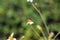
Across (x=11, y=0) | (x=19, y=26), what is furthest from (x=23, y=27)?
(x=11, y=0)

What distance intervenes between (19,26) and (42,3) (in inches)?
13.5

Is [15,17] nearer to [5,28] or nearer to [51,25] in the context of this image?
[5,28]

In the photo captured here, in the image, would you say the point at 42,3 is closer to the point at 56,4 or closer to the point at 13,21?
the point at 56,4

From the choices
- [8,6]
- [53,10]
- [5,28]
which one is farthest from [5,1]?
[53,10]

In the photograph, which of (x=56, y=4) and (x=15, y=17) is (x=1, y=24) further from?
(x=56, y=4)

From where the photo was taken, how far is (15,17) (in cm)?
310

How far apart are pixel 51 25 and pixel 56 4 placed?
23 cm

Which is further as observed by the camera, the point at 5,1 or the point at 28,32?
the point at 5,1

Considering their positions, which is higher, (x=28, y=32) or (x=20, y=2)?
(x=20, y=2)

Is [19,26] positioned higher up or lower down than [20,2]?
lower down

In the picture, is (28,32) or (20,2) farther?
(20,2)

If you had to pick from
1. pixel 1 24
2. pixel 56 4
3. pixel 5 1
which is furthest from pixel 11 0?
pixel 56 4

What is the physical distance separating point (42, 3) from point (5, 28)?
463 mm

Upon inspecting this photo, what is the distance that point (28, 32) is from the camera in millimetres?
2758
